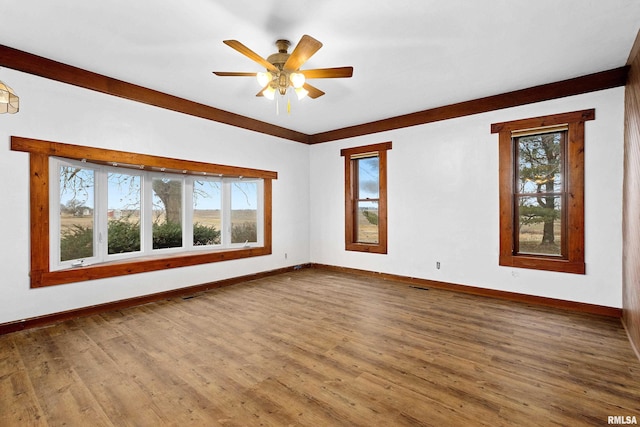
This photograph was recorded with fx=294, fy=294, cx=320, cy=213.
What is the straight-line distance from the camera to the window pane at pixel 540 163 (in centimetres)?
407

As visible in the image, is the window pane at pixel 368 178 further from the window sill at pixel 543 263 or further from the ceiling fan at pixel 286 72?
the ceiling fan at pixel 286 72

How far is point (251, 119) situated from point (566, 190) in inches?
197

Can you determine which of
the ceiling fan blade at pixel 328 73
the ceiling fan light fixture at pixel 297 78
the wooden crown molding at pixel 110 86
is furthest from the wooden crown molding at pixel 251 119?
the ceiling fan blade at pixel 328 73

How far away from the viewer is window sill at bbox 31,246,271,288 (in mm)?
3334

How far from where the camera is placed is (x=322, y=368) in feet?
7.85

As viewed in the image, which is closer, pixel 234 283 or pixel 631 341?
pixel 631 341

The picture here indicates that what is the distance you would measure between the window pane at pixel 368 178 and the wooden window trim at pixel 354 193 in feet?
0.43

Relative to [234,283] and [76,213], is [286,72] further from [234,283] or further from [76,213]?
[234,283]

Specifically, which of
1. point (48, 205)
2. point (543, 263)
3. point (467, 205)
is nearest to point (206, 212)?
point (48, 205)

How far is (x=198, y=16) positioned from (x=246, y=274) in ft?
13.3

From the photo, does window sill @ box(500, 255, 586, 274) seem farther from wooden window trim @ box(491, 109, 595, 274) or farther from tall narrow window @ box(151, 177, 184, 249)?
tall narrow window @ box(151, 177, 184, 249)

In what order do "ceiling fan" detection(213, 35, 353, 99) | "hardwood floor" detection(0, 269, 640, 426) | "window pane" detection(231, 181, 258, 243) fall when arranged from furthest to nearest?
"window pane" detection(231, 181, 258, 243) < "ceiling fan" detection(213, 35, 353, 99) < "hardwood floor" detection(0, 269, 640, 426)

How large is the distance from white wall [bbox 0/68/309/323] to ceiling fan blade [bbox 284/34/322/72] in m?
2.46

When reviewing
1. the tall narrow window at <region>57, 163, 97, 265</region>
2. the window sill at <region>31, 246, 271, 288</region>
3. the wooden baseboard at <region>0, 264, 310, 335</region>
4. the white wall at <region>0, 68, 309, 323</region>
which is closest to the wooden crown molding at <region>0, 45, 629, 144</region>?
the white wall at <region>0, 68, 309, 323</region>
